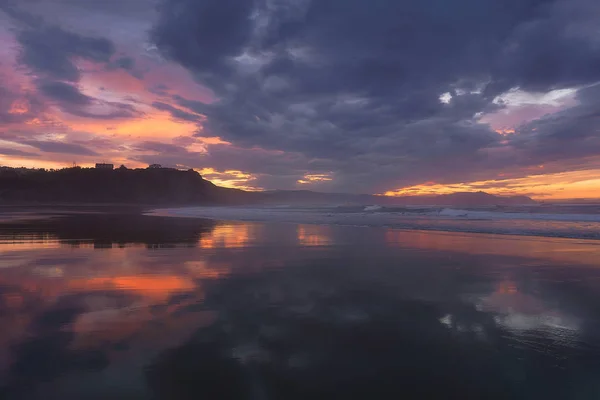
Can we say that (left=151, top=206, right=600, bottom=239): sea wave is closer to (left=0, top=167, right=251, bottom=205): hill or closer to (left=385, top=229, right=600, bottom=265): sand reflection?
(left=385, top=229, right=600, bottom=265): sand reflection

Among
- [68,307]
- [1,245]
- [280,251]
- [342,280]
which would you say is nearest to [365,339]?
[342,280]

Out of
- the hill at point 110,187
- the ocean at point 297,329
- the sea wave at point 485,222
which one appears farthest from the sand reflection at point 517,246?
the hill at point 110,187

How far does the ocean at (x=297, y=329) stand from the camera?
13.3 ft

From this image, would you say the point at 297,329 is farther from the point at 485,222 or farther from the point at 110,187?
the point at 110,187

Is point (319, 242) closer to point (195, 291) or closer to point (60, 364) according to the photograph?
point (195, 291)

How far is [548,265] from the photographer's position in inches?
435

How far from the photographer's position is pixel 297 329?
5.70 m

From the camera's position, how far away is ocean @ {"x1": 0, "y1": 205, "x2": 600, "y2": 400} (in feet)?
13.3

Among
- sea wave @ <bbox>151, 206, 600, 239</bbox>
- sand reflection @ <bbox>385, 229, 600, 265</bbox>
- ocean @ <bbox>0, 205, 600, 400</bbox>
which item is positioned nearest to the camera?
ocean @ <bbox>0, 205, 600, 400</bbox>

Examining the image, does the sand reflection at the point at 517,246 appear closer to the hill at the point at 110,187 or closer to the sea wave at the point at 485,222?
the sea wave at the point at 485,222

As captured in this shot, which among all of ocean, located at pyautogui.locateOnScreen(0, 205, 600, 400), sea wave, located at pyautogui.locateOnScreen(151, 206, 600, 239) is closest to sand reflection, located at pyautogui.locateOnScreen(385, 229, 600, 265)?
ocean, located at pyautogui.locateOnScreen(0, 205, 600, 400)

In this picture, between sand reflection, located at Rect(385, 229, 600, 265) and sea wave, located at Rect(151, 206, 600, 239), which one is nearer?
sand reflection, located at Rect(385, 229, 600, 265)

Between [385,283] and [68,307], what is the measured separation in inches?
253

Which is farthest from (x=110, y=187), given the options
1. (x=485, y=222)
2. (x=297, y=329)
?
(x=297, y=329)
